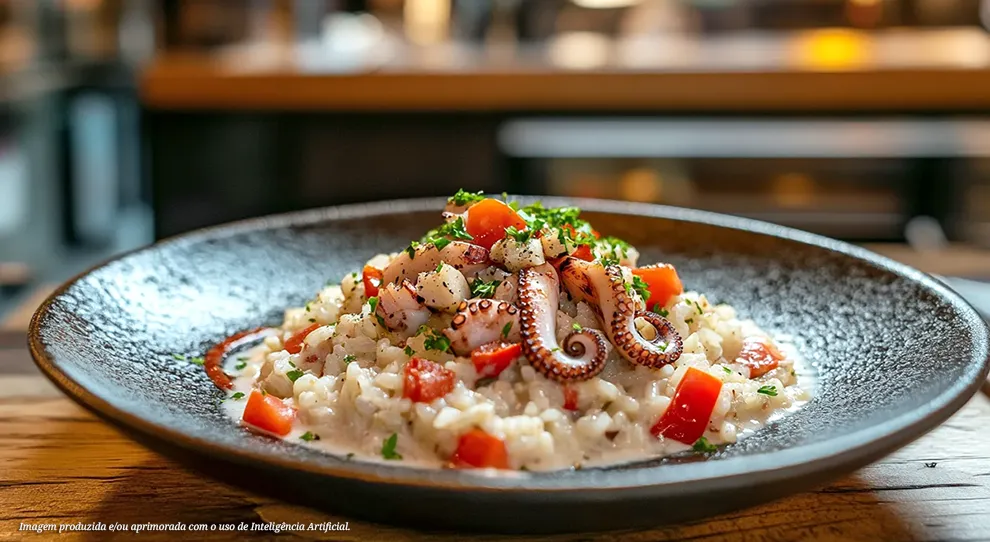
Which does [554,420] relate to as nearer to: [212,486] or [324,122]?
[212,486]

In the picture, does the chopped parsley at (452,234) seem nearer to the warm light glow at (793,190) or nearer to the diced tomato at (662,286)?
the diced tomato at (662,286)

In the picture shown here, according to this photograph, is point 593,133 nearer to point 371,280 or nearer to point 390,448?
point 371,280

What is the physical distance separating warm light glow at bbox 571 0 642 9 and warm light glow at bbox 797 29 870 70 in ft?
3.80

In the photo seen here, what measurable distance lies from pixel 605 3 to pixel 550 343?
565cm

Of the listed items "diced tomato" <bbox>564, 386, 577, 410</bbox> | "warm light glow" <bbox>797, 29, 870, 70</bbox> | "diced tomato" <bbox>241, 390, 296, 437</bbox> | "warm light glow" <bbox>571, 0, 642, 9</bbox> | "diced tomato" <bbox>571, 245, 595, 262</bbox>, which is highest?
"warm light glow" <bbox>571, 0, 642, 9</bbox>

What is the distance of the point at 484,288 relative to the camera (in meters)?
1.56

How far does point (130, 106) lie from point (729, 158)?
4.98 metres

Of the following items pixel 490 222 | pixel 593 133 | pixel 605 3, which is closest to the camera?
pixel 490 222

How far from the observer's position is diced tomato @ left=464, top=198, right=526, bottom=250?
1.71 metres

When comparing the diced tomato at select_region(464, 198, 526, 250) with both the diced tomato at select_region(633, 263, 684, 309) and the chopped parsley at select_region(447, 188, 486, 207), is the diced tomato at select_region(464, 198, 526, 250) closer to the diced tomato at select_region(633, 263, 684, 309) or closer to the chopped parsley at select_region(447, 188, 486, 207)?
the chopped parsley at select_region(447, 188, 486, 207)

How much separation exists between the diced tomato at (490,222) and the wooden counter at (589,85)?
280cm

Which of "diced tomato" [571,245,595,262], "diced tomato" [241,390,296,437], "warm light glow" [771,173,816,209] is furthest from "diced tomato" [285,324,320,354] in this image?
"warm light glow" [771,173,816,209]

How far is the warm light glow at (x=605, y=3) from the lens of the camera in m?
6.68

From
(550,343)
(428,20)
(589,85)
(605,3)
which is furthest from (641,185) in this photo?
(550,343)
